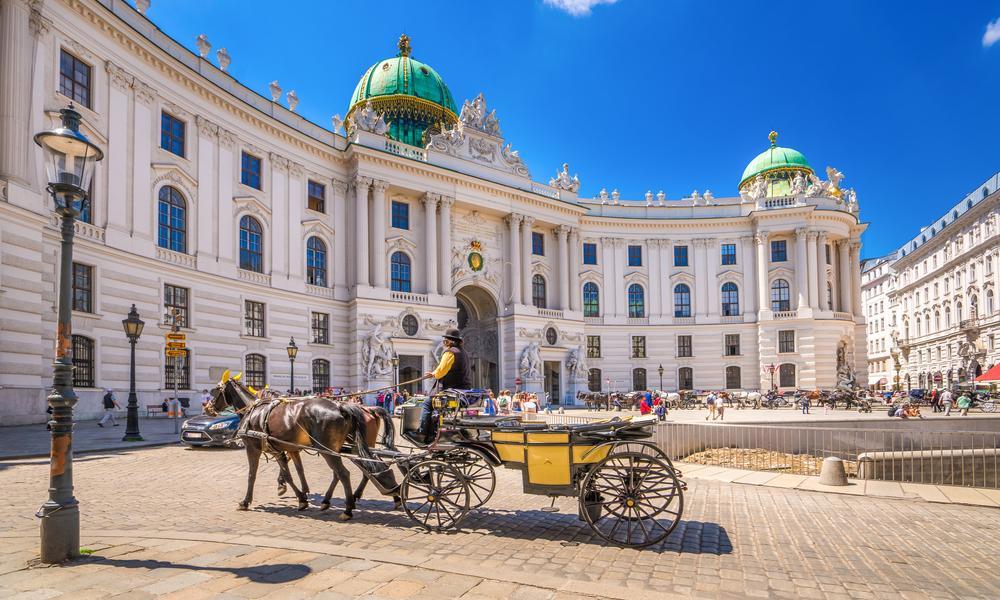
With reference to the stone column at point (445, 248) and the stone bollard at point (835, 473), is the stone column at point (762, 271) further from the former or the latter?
the stone bollard at point (835, 473)

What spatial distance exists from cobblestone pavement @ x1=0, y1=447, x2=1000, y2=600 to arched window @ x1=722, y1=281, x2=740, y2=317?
44.5m

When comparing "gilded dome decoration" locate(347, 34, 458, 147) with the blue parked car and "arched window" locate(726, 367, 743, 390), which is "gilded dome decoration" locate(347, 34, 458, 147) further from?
the blue parked car

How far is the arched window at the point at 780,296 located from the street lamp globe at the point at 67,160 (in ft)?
172

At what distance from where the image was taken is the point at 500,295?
45.1m

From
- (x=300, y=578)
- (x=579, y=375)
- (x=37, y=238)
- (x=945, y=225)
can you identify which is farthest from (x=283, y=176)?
(x=945, y=225)

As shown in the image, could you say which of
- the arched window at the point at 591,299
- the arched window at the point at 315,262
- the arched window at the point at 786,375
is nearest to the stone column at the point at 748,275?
the arched window at the point at 786,375

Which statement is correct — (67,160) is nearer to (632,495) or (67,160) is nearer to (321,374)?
(632,495)

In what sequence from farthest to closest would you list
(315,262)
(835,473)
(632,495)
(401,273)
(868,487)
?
(401,273), (315,262), (835,473), (868,487), (632,495)

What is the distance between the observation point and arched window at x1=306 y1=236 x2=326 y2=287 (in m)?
36.2

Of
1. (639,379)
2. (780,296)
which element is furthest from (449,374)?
(780,296)

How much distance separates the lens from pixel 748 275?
172 ft

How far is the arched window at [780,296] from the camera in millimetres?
51594

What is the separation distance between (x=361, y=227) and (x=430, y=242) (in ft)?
16.2

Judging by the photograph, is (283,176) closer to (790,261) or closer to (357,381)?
(357,381)
